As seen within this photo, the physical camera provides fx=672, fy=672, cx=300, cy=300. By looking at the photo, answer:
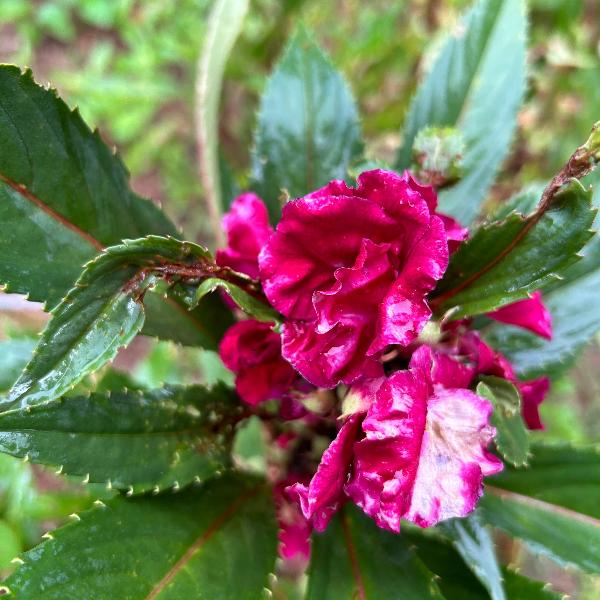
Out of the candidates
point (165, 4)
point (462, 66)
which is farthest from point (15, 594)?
point (165, 4)

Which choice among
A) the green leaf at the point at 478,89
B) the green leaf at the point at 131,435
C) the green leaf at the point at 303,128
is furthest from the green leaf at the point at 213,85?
the green leaf at the point at 131,435

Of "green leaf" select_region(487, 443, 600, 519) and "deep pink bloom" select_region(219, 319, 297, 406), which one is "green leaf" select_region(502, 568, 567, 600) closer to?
"green leaf" select_region(487, 443, 600, 519)

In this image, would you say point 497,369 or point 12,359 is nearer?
point 497,369

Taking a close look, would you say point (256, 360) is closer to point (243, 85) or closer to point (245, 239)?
point (245, 239)

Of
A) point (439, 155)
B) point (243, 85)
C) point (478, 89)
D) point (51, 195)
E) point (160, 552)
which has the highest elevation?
point (243, 85)

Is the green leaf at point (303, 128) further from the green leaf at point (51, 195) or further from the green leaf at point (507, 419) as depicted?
the green leaf at point (507, 419)

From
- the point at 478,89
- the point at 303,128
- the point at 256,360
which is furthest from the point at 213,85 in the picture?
the point at 256,360
